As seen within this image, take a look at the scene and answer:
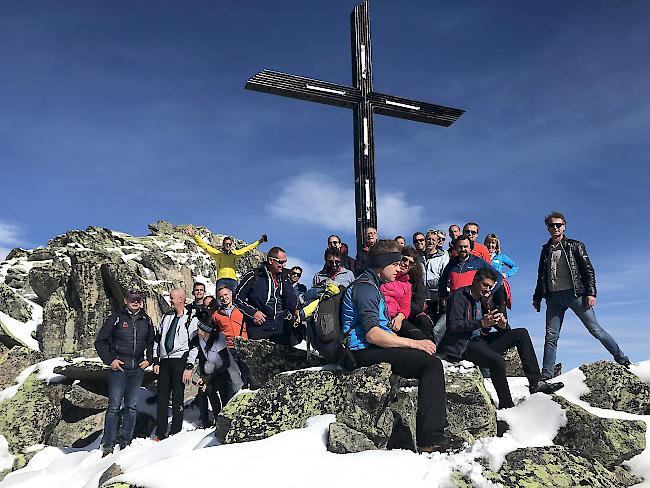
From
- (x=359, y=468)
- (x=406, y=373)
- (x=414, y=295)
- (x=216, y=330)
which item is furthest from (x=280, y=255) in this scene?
(x=359, y=468)

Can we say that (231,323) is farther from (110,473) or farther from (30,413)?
(30,413)

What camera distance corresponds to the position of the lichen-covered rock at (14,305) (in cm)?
2094

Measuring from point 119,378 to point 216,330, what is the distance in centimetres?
191

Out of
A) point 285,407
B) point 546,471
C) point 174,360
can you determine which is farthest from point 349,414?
point 174,360

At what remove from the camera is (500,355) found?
307 inches

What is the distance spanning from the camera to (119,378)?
949 centimetres

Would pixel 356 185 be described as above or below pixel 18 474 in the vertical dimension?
above

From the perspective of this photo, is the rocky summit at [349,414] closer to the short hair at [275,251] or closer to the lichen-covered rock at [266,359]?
the lichen-covered rock at [266,359]

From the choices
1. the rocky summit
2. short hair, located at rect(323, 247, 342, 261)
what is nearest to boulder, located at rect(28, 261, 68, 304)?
the rocky summit

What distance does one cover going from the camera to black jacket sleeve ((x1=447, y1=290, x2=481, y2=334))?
7.41 meters

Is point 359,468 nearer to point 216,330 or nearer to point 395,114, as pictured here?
point 216,330

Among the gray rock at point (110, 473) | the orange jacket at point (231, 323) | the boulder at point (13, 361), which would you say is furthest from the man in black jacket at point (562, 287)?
the boulder at point (13, 361)

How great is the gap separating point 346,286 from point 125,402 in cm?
487

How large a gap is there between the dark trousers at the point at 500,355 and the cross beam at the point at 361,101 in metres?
4.25
